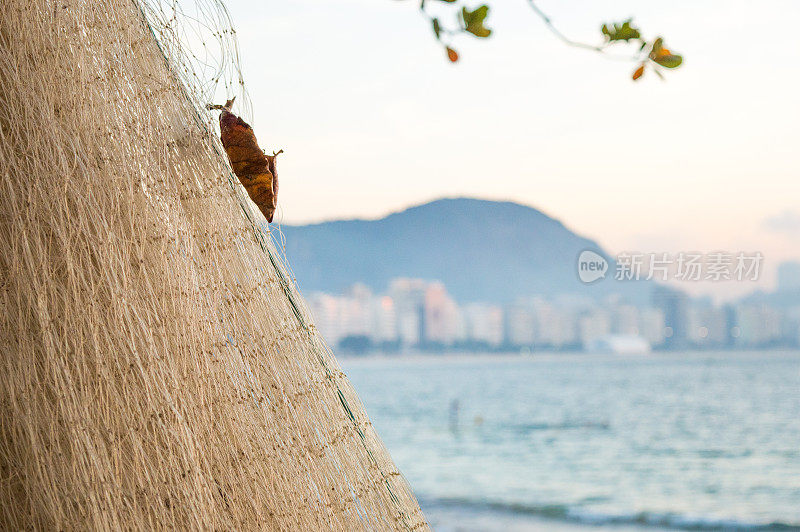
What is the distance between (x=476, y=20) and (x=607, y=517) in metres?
11.3

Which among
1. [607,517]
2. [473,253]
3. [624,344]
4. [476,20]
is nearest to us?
[476,20]

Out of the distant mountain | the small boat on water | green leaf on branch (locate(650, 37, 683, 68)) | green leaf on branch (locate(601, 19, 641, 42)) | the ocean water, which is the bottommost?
the ocean water

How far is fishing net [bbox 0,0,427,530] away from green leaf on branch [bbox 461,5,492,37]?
55 centimetres

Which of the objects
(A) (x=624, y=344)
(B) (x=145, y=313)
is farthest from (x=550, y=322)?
(B) (x=145, y=313)

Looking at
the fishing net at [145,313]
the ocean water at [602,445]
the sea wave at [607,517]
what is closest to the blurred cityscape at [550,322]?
the ocean water at [602,445]

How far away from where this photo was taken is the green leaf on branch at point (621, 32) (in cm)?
82

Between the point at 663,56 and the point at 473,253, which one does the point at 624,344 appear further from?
the point at 663,56

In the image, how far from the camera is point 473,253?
51594 mm

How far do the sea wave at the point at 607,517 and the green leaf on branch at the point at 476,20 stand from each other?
10.7 metres

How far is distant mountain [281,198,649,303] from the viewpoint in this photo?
157 ft

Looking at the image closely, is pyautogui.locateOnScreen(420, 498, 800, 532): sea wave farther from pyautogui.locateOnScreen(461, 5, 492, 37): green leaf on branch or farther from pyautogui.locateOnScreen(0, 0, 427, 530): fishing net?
pyautogui.locateOnScreen(461, 5, 492, 37): green leaf on branch

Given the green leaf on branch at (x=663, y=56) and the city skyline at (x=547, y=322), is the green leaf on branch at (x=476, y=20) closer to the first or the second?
the green leaf on branch at (x=663, y=56)

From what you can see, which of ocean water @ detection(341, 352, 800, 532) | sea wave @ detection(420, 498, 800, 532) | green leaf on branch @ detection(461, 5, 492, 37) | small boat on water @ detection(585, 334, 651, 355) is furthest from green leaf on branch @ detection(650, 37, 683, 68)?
small boat on water @ detection(585, 334, 651, 355)

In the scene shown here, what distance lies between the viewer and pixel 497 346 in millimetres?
50156
